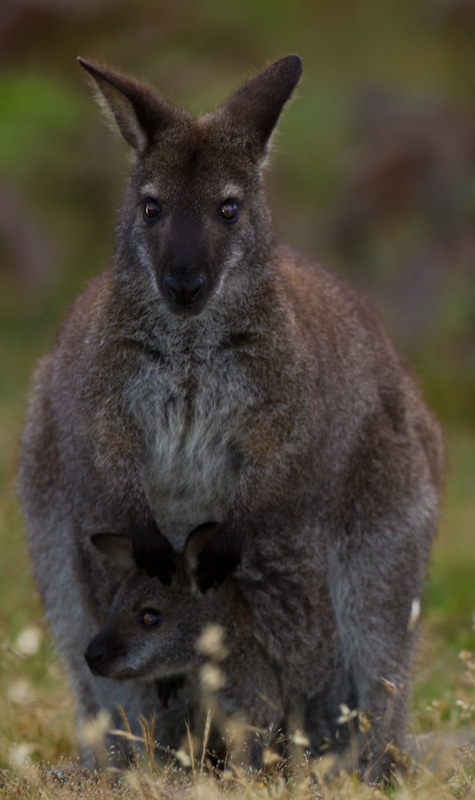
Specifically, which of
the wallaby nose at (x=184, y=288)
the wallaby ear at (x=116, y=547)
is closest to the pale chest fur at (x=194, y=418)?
the wallaby ear at (x=116, y=547)

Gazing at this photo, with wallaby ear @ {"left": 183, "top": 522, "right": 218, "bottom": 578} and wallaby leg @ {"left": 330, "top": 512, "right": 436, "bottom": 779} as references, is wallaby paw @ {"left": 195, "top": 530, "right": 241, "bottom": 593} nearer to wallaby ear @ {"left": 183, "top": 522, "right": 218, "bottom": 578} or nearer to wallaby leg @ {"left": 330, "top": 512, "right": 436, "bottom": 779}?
wallaby ear @ {"left": 183, "top": 522, "right": 218, "bottom": 578}

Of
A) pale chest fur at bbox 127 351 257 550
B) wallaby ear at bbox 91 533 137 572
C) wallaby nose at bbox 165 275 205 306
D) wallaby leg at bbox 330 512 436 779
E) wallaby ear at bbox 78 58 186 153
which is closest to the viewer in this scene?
wallaby nose at bbox 165 275 205 306

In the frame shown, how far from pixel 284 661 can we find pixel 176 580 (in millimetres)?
530

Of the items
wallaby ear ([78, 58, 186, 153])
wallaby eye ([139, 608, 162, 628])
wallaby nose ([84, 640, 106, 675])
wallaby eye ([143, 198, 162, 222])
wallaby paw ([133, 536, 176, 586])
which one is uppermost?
wallaby ear ([78, 58, 186, 153])

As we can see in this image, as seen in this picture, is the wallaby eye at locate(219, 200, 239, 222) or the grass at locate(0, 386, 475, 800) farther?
the wallaby eye at locate(219, 200, 239, 222)

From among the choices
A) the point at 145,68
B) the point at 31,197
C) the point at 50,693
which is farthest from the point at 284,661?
the point at 31,197

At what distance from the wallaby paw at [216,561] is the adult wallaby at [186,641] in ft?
0.40

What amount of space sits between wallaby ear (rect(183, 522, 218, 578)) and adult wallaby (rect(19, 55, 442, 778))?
106 mm

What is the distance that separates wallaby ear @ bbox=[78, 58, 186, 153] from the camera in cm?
437

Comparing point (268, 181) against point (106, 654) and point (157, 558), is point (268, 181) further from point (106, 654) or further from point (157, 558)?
point (106, 654)

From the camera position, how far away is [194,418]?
4.50m

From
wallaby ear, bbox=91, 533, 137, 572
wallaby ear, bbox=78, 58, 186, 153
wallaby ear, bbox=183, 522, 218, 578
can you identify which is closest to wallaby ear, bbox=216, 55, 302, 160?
wallaby ear, bbox=78, 58, 186, 153

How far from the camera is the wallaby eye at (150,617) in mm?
4727

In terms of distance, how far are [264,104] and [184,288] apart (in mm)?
849
